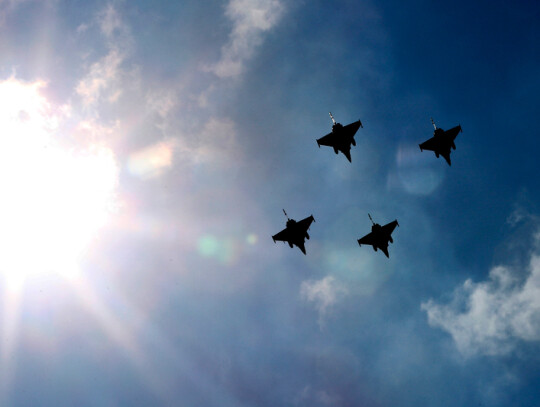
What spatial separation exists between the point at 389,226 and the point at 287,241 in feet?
66.9

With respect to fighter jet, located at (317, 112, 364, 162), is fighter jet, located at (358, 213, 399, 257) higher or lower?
lower

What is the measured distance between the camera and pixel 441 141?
62.7 meters

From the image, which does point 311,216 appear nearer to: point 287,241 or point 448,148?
point 287,241

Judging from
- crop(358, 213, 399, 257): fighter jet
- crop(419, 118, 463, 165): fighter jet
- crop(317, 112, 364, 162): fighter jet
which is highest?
crop(317, 112, 364, 162): fighter jet

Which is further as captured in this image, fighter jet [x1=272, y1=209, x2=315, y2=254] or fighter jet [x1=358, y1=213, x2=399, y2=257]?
fighter jet [x1=358, y1=213, x2=399, y2=257]

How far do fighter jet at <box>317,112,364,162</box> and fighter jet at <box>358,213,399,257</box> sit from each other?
1436 centimetres

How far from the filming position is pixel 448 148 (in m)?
63.8

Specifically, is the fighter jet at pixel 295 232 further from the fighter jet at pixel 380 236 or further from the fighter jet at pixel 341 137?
the fighter jet at pixel 341 137

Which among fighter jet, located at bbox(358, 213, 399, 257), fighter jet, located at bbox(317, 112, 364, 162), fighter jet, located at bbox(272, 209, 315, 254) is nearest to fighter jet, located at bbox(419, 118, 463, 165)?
fighter jet, located at bbox(317, 112, 364, 162)

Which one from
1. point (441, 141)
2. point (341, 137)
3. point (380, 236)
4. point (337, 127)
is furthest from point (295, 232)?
point (441, 141)

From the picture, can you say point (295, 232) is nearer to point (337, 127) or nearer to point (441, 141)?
point (337, 127)

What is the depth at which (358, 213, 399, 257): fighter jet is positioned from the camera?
6338 centimetres

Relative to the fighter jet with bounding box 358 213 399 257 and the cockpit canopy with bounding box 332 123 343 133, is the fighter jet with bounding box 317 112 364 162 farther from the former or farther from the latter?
the fighter jet with bounding box 358 213 399 257

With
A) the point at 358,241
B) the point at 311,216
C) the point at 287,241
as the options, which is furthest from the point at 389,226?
the point at 287,241
